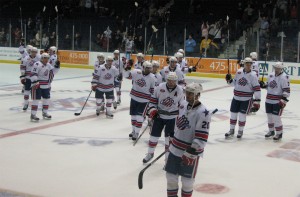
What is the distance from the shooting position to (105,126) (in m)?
10.7

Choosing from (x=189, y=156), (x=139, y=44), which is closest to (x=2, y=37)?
(x=139, y=44)

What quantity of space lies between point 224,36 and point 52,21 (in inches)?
385

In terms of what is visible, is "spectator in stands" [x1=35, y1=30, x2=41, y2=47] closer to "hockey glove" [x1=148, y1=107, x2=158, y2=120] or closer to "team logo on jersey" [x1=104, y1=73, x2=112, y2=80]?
"team logo on jersey" [x1=104, y1=73, x2=112, y2=80]

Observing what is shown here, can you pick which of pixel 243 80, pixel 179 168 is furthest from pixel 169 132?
pixel 243 80

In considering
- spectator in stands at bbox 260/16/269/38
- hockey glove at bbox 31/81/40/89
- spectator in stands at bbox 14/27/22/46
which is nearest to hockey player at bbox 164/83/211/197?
hockey glove at bbox 31/81/40/89

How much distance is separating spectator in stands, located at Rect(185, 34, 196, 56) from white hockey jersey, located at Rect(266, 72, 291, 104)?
12.1 m

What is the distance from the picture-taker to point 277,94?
31.2 feet

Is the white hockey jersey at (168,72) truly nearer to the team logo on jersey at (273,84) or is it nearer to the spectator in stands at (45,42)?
the team logo on jersey at (273,84)

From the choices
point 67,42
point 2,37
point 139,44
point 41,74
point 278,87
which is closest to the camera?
point 278,87

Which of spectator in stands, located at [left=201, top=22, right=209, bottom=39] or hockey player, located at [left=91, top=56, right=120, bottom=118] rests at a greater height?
spectator in stands, located at [left=201, top=22, right=209, bottom=39]

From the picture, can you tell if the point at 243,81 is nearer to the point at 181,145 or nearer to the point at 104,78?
the point at 104,78

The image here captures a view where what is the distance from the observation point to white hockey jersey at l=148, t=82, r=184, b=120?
7391mm

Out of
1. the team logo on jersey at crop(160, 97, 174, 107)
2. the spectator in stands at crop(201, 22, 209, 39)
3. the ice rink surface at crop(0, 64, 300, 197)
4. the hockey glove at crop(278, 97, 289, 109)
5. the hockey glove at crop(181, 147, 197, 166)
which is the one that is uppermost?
the spectator in stands at crop(201, 22, 209, 39)

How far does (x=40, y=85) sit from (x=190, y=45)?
11532 mm
